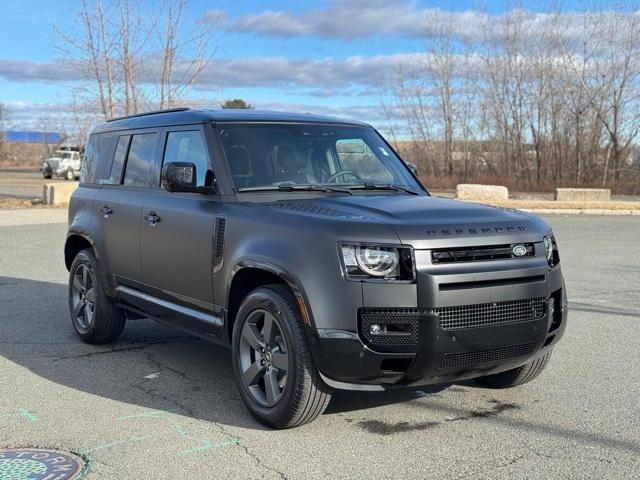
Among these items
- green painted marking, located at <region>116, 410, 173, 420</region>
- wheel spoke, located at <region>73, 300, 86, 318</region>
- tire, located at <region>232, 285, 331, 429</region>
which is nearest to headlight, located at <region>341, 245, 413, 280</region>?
tire, located at <region>232, 285, 331, 429</region>

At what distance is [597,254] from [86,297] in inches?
383

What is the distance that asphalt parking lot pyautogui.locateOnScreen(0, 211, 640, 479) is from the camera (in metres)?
4.04

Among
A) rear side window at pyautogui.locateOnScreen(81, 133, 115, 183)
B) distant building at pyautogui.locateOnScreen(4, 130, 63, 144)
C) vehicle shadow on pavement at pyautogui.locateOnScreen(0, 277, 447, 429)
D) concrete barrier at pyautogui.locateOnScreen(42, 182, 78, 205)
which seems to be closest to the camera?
vehicle shadow on pavement at pyautogui.locateOnScreen(0, 277, 447, 429)

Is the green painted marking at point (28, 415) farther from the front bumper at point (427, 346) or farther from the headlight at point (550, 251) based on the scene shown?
the headlight at point (550, 251)

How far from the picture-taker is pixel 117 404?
512 cm

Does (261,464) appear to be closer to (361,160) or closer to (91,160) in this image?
(361,160)

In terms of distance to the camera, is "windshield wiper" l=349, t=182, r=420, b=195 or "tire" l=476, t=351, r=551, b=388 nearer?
"tire" l=476, t=351, r=551, b=388

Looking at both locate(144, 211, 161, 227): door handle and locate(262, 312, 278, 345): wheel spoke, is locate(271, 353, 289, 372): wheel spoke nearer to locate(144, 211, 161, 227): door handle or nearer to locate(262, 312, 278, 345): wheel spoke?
locate(262, 312, 278, 345): wheel spoke

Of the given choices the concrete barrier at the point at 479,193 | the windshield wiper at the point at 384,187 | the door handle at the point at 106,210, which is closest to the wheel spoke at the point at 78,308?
the door handle at the point at 106,210

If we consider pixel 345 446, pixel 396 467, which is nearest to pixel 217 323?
pixel 345 446

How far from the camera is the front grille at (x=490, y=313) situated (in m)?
4.21

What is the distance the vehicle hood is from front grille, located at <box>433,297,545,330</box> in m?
0.37

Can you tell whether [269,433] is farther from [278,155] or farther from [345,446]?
[278,155]

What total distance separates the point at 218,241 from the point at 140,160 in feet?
5.63
